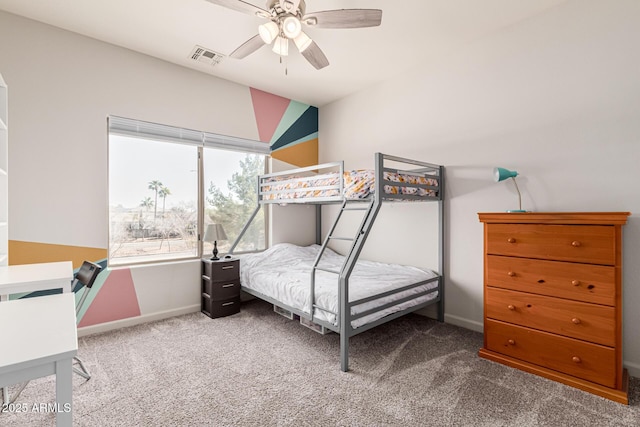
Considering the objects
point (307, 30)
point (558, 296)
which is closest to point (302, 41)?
point (307, 30)

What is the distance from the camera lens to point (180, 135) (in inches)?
144

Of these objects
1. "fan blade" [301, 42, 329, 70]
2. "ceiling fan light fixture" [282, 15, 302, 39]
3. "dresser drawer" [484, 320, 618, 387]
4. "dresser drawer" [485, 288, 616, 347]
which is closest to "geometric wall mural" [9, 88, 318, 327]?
"fan blade" [301, 42, 329, 70]

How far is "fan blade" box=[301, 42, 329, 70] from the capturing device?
8.09 feet

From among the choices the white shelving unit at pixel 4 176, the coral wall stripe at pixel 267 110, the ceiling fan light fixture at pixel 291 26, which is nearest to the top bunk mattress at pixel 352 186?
the coral wall stripe at pixel 267 110

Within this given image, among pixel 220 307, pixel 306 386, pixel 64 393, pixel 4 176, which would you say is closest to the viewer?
pixel 64 393

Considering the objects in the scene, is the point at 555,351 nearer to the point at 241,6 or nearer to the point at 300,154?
the point at 241,6

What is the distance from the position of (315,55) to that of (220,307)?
2.81m

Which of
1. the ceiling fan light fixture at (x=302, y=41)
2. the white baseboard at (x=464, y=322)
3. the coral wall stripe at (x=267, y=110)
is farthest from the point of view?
the coral wall stripe at (x=267, y=110)

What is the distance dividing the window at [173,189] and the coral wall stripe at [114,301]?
0.21 meters

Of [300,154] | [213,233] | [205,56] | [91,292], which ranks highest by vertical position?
[205,56]

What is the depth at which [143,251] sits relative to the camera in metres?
3.47

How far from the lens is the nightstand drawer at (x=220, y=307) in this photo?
3498 mm

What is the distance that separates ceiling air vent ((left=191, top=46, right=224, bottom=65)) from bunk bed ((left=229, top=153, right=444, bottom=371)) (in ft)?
4.68

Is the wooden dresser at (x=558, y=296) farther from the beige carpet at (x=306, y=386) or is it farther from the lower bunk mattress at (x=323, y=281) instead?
the lower bunk mattress at (x=323, y=281)
